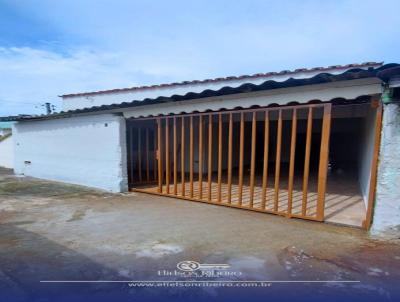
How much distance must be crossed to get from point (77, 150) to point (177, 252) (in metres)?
6.67

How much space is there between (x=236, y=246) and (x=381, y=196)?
7.74 feet

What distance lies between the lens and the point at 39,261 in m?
3.55

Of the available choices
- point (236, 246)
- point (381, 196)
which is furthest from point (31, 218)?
point (381, 196)

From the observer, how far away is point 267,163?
6867 mm

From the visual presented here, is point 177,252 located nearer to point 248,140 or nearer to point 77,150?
point 77,150

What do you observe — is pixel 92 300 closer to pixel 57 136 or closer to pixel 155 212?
pixel 155 212

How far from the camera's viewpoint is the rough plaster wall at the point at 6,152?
1574 centimetres

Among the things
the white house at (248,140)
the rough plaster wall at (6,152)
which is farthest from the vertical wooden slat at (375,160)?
the rough plaster wall at (6,152)

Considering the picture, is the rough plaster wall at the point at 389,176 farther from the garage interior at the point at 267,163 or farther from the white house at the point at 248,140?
the garage interior at the point at 267,163

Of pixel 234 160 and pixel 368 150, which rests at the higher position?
pixel 368 150

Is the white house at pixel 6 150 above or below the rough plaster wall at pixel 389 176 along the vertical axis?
below

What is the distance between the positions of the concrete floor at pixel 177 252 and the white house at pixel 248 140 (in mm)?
719

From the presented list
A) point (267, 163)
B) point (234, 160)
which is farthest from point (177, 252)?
point (234, 160)

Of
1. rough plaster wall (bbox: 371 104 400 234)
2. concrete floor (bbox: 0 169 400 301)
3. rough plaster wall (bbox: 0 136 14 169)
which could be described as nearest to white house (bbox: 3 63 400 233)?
rough plaster wall (bbox: 371 104 400 234)
